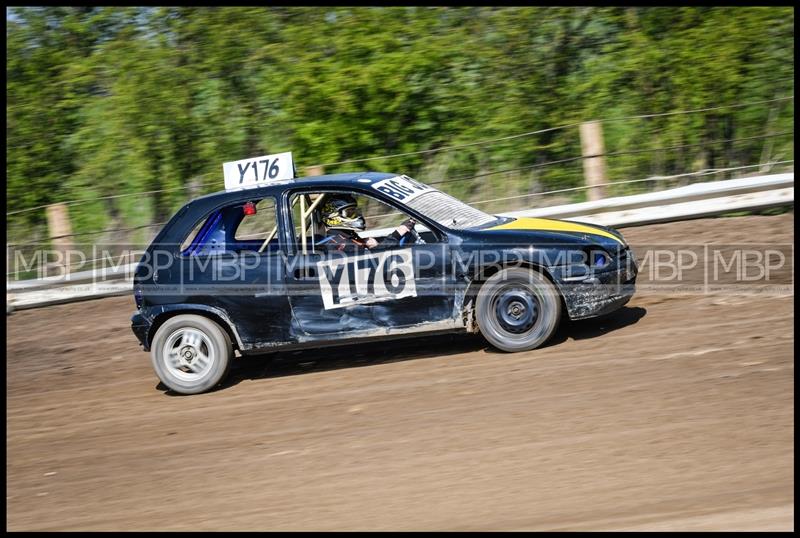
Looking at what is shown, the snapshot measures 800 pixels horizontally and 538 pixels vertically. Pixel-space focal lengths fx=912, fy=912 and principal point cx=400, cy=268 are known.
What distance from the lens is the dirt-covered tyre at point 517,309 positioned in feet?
25.4

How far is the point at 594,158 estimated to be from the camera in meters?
12.6

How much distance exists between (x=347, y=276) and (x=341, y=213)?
62 centimetres

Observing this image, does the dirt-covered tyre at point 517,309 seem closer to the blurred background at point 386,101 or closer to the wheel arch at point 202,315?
the wheel arch at point 202,315

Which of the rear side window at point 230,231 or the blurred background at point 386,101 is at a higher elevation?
the blurred background at point 386,101

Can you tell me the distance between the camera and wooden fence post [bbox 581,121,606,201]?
1254cm

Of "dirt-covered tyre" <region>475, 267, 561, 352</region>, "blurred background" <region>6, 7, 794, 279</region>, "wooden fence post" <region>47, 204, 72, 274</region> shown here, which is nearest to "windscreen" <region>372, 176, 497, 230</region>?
"dirt-covered tyre" <region>475, 267, 561, 352</region>

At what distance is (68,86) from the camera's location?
54.3 ft

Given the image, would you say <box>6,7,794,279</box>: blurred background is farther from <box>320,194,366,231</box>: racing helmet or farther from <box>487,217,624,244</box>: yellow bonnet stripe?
<box>320,194,366,231</box>: racing helmet

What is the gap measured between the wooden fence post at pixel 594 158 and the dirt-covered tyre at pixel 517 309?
5.14m

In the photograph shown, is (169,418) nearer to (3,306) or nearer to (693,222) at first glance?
(3,306)

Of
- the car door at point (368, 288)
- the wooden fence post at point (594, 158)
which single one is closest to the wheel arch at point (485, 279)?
the car door at point (368, 288)

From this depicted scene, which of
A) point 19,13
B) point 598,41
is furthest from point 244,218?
point 19,13

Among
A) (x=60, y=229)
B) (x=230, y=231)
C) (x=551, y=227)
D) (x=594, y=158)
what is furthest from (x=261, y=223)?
(x=60, y=229)

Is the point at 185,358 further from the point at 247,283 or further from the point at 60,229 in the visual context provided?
the point at 60,229
